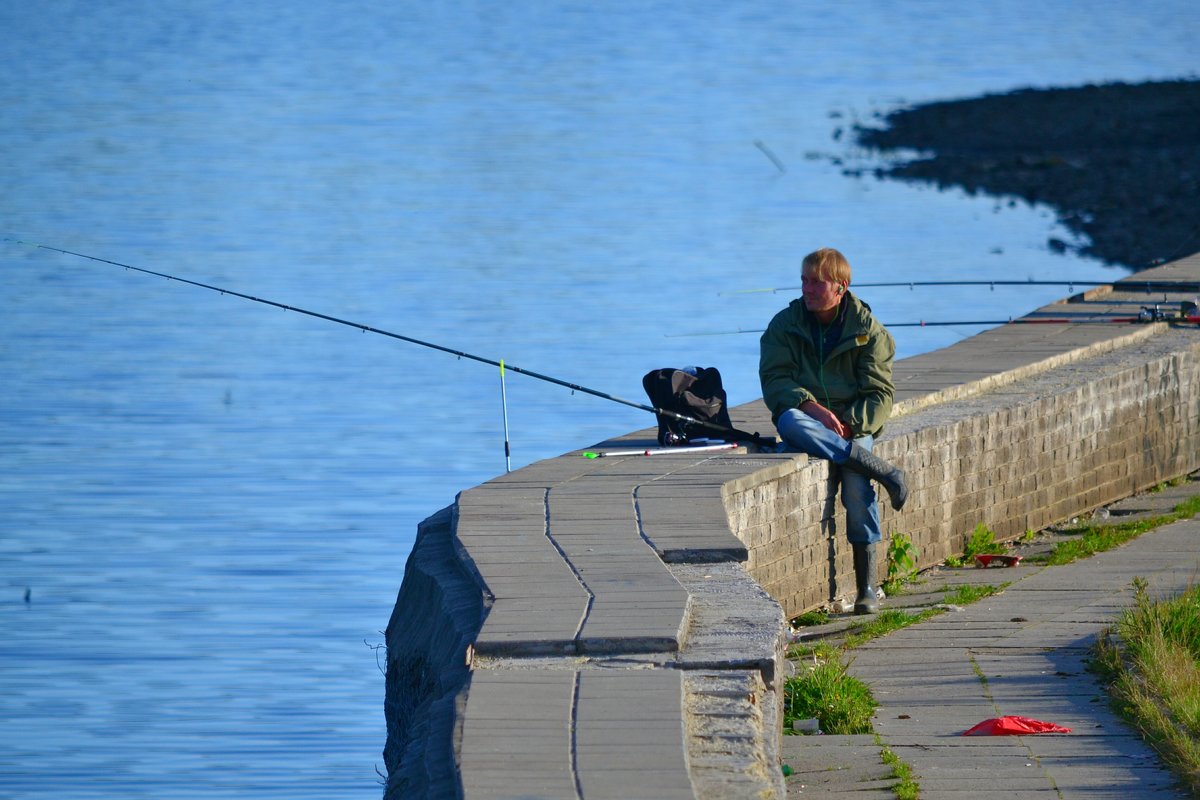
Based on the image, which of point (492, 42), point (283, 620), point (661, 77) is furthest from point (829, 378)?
point (492, 42)

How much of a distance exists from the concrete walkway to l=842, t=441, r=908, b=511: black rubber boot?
19.9 inches

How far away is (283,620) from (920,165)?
27.7m

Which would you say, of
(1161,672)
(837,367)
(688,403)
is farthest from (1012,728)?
(688,403)

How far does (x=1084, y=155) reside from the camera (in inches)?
1415

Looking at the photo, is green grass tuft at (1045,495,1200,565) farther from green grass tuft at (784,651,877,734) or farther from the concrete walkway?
green grass tuft at (784,651,877,734)

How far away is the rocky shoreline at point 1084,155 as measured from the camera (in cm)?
2934

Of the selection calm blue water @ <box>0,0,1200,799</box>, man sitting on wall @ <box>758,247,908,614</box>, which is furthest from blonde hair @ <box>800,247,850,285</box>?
calm blue water @ <box>0,0,1200,799</box>

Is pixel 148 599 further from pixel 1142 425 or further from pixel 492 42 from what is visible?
pixel 492 42

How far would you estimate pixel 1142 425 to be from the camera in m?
10.7

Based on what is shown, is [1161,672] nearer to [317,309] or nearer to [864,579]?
[864,579]

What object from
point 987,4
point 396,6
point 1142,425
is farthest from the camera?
point 987,4

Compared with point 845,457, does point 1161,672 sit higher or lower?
lower

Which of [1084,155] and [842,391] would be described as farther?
[1084,155]

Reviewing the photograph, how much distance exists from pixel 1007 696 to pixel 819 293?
1869 millimetres
